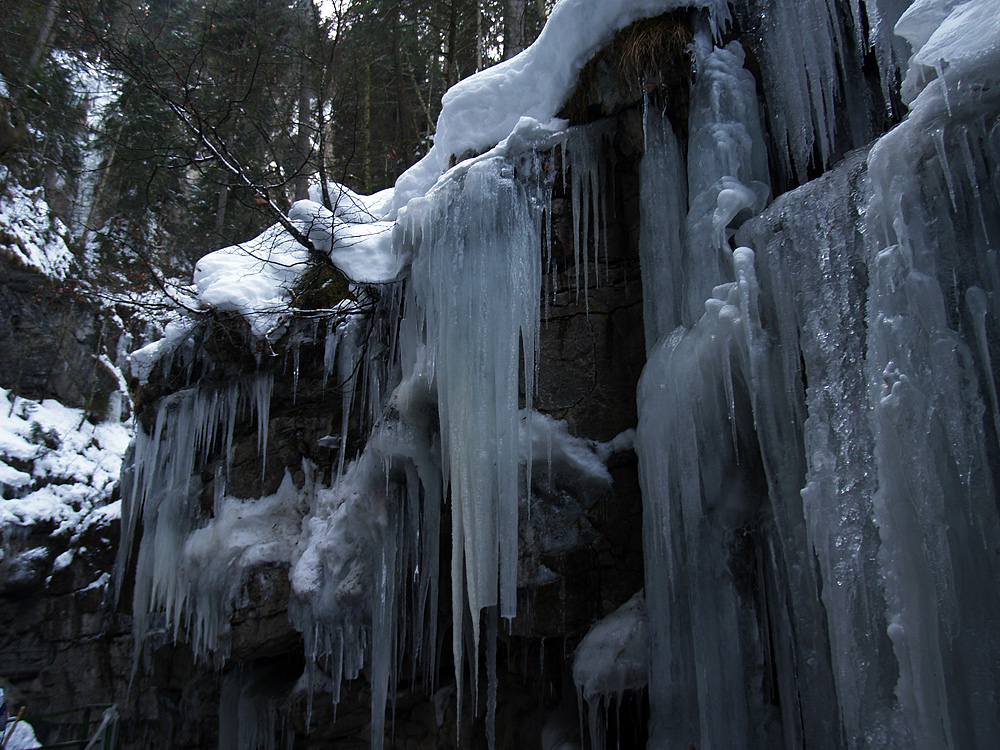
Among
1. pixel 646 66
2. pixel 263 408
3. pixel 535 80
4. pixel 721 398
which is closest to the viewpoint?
pixel 721 398

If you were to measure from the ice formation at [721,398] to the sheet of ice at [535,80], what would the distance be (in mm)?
21

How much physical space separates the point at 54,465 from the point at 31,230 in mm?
4241

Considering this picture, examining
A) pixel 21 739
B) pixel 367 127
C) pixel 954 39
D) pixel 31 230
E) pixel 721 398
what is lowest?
pixel 21 739

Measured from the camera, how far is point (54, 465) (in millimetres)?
8719

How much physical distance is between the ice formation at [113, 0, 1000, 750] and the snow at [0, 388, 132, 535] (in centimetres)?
366

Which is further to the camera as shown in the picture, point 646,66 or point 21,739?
point 21,739

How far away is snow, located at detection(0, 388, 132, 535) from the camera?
8.10 metres

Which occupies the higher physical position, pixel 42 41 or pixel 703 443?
pixel 42 41

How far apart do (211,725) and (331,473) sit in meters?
3.06

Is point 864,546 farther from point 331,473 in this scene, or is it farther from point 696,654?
point 331,473

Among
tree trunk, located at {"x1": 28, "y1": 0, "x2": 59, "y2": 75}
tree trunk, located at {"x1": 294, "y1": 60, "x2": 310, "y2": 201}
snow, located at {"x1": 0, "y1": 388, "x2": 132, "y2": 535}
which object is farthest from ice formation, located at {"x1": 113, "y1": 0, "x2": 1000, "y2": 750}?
tree trunk, located at {"x1": 28, "y1": 0, "x2": 59, "y2": 75}

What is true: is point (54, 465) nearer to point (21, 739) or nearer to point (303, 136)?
point (21, 739)

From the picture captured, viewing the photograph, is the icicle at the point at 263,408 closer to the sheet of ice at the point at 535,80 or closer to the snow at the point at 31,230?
the sheet of ice at the point at 535,80

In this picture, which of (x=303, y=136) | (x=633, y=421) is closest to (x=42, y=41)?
(x=303, y=136)
